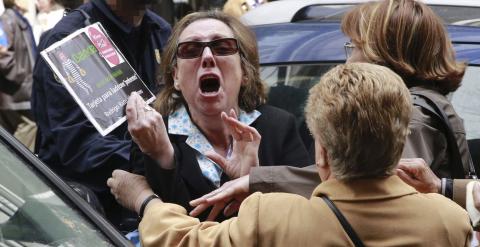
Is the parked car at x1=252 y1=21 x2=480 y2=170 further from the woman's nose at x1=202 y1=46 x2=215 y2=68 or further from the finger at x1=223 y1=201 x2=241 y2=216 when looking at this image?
the finger at x1=223 y1=201 x2=241 y2=216

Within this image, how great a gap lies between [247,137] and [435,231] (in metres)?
0.73

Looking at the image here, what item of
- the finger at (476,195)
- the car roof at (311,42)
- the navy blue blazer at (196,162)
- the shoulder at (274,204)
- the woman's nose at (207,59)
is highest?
the woman's nose at (207,59)

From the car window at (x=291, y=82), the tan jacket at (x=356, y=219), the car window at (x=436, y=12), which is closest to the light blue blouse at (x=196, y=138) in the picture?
the tan jacket at (x=356, y=219)

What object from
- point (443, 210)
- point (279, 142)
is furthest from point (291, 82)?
point (443, 210)

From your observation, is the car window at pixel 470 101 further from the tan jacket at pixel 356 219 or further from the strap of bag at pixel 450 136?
the tan jacket at pixel 356 219

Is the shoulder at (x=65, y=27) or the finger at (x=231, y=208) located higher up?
the shoulder at (x=65, y=27)

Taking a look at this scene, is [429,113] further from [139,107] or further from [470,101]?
[470,101]

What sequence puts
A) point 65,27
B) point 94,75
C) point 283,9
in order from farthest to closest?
point 283,9 < point 65,27 < point 94,75

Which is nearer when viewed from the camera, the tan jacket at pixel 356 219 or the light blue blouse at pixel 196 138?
the tan jacket at pixel 356 219

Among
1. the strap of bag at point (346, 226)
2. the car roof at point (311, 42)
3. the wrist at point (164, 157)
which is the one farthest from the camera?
the car roof at point (311, 42)

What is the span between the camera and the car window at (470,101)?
408 cm

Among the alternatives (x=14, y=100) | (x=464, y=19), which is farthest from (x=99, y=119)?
(x=14, y=100)

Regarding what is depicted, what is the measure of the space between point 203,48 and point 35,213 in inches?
34.0

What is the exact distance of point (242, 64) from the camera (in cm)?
338
